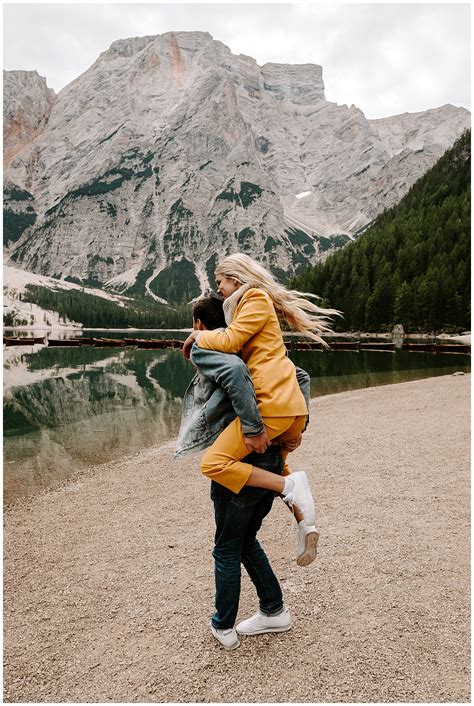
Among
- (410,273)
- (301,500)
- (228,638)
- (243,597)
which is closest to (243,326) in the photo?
(301,500)

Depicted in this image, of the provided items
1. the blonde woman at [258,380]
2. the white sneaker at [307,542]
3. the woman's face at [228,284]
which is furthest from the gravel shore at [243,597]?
the woman's face at [228,284]

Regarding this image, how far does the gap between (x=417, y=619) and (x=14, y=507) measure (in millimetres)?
8225

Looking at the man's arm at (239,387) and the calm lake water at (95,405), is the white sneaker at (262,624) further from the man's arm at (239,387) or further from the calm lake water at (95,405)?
the calm lake water at (95,405)

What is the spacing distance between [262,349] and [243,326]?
0.89 ft

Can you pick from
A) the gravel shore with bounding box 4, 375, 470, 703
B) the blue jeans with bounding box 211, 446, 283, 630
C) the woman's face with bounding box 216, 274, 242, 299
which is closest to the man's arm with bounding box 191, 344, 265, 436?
the blue jeans with bounding box 211, 446, 283, 630

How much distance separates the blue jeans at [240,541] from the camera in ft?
13.2

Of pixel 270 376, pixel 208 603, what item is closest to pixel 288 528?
pixel 208 603

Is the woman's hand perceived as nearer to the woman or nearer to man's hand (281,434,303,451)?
the woman

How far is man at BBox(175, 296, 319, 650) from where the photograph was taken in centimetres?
374

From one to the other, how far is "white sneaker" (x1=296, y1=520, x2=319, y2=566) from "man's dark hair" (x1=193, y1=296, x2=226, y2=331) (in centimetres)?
183

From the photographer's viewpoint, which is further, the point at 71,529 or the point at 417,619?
the point at 71,529

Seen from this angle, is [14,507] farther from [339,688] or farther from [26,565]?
[339,688]

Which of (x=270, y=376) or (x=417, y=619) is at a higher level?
(x=270, y=376)

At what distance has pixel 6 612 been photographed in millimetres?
5469
